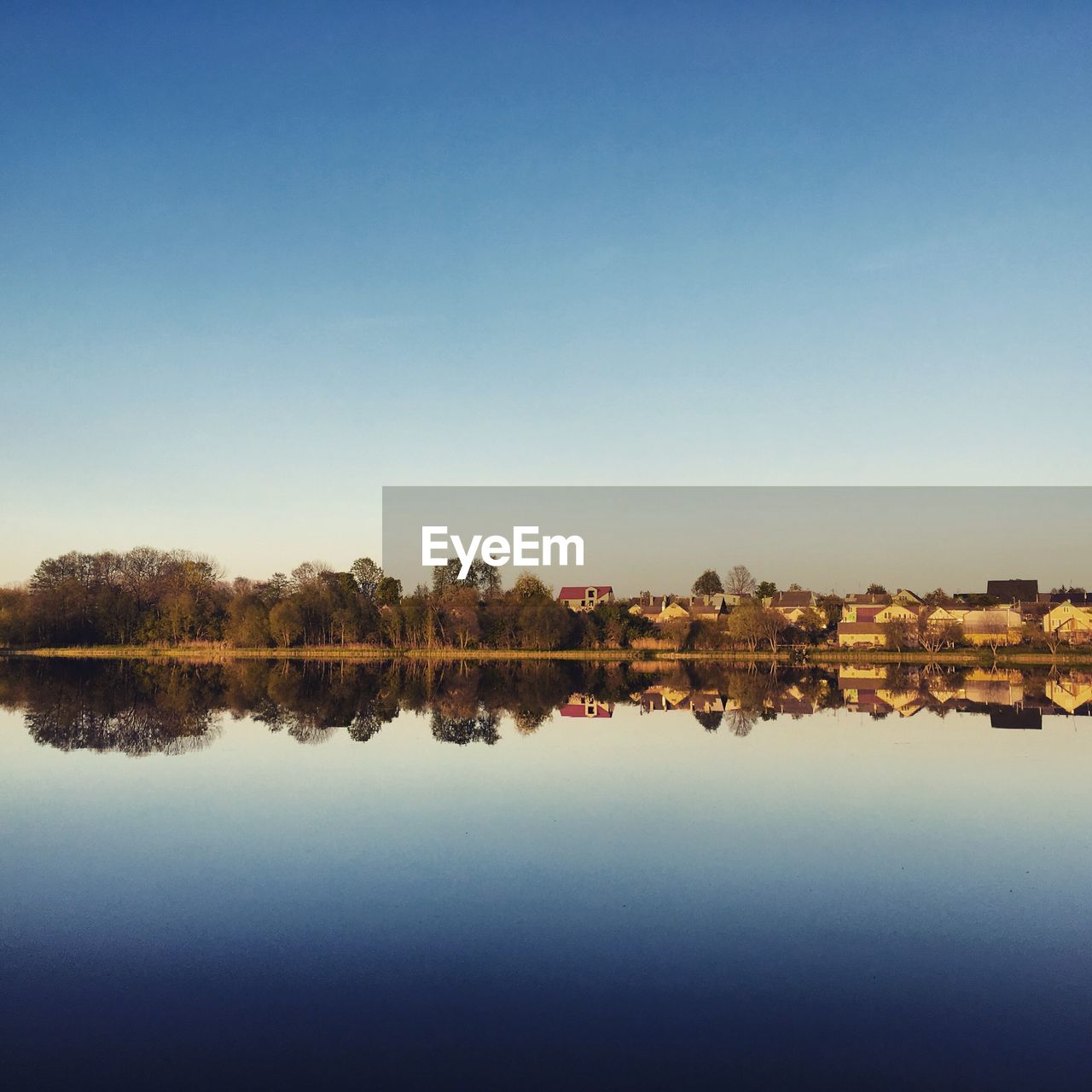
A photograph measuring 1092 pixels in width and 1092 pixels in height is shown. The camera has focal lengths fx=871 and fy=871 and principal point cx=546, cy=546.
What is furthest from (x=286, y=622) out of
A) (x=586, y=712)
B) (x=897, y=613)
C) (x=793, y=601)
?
(x=793, y=601)

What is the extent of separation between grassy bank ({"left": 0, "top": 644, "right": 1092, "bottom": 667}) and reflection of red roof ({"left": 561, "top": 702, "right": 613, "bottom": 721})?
28.6 metres

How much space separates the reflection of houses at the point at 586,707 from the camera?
96.4 ft

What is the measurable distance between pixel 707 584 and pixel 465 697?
9534 centimetres

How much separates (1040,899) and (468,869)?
278 inches

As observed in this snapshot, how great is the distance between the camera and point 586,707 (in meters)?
31.3

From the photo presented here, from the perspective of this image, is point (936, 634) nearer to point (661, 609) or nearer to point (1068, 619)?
point (1068, 619)

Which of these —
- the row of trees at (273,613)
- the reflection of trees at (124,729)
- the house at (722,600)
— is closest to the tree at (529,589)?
the row of trees at (273,613)

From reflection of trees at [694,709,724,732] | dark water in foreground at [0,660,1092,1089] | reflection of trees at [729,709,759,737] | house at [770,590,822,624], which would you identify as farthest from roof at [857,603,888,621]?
dark water in foreground at [0,660,1092,1089]

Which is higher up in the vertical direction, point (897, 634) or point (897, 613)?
point (897, 613)

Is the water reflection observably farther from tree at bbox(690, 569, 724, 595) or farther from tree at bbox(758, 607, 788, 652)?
tree at bbox(690, 569, 724, 595)

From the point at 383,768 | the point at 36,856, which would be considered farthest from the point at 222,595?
the point at 36,856

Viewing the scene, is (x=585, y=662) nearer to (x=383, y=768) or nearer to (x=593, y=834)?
(x=383, y=768)

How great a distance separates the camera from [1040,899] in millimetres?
10539

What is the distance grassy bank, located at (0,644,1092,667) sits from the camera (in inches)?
→ 2178
